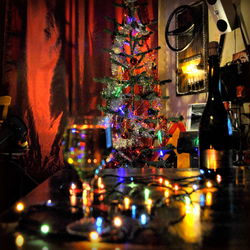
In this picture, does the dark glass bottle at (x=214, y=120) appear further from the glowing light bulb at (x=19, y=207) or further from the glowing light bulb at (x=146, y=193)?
the glowing light bulb at (x=19, y=207)

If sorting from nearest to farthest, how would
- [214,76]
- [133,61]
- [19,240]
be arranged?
[19,240], [214,76], [133,61]

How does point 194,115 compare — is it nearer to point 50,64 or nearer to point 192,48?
point 192,48

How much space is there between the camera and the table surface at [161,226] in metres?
0.33

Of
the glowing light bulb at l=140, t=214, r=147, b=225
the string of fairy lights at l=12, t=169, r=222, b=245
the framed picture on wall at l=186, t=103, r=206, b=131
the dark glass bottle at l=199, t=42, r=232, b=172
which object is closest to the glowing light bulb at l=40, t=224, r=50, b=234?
the string of fairy lights at l=12, t=169, r=222, b=245

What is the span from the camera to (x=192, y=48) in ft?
10.8

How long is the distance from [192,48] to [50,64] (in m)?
1.65

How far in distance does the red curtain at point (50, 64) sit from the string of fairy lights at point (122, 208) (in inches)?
114

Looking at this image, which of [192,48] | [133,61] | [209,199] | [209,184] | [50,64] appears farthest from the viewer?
[50,64]

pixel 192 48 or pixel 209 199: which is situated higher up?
pixel 192 48

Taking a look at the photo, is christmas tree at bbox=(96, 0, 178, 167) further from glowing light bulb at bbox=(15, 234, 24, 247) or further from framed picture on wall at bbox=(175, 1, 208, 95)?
glowing light bulb at bbox=(15, 234, 24, 247)

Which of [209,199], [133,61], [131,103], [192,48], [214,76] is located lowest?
[209,199]

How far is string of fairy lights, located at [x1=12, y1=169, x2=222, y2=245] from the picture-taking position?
1.23 feet

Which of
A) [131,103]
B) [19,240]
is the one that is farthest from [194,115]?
[19,240]

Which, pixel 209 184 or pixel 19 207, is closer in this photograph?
pixel 19 207
